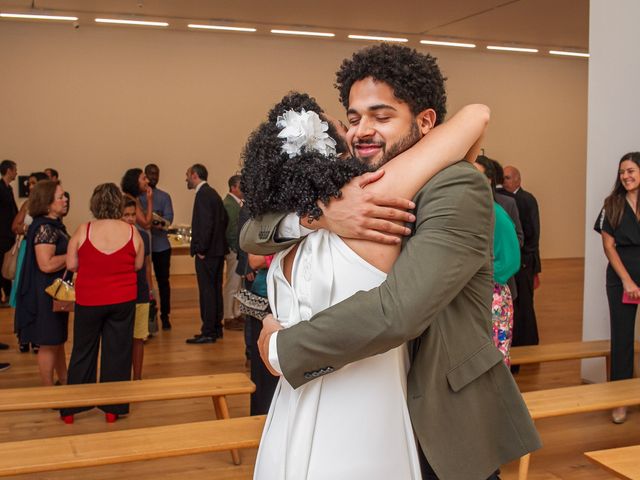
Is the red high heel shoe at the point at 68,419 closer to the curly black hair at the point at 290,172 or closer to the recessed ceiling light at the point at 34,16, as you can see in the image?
the curly black hair at the point at 290,172

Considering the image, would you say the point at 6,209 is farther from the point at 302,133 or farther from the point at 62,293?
the point at 302,133

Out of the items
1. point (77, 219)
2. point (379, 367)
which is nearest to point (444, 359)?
point (379, 367)

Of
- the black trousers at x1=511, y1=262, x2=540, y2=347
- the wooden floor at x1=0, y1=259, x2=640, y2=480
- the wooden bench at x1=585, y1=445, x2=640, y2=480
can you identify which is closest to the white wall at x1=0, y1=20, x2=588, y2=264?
the wooden floor at x1=0, y1=259, x2=640, y2=480

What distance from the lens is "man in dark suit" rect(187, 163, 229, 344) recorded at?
25.3ft

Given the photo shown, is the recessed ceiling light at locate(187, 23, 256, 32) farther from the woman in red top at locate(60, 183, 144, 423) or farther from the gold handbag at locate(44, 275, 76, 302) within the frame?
the gold handbag at locate(44, 275, 76, 302)

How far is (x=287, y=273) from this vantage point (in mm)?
1656

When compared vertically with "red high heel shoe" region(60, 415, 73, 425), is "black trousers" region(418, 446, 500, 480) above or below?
above

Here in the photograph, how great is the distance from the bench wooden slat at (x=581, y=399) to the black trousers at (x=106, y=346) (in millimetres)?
2632

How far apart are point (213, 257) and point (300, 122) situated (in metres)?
6.40

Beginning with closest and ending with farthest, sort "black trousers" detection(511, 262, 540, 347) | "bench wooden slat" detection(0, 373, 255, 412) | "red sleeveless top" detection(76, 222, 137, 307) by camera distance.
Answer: "bench wooden slat" detection(0, 373, 255, 412), "red sleeveless top" detection(76, 222, 137, 307), "black trousers" detection(511, 262, 540, 347)

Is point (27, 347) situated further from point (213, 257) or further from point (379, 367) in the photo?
point (379, 367)

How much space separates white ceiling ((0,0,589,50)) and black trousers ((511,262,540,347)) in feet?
17.1

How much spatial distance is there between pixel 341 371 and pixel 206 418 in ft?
12.9

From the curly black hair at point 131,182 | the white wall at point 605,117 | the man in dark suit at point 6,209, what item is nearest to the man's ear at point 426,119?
the white wall at point 605,117
